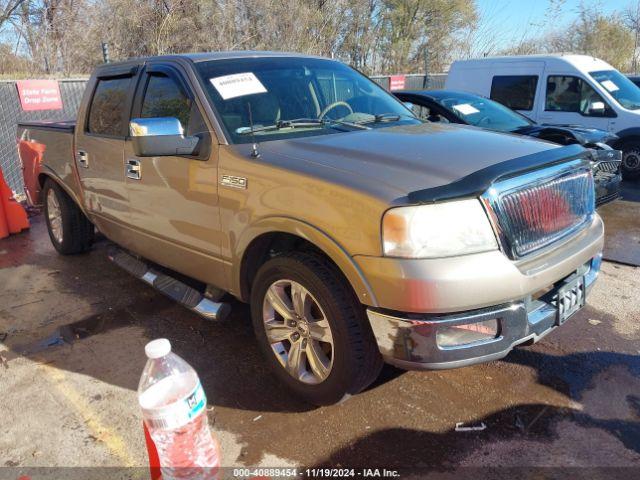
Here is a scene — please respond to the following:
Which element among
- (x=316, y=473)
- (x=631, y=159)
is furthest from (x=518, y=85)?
(x=316, y=473)

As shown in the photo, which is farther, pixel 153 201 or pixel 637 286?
pixel 637 286

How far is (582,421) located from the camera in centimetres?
280

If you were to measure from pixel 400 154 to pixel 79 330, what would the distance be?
279cm

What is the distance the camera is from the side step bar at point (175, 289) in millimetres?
3406

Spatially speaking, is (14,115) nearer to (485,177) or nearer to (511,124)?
(511,124)

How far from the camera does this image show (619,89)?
9031mm

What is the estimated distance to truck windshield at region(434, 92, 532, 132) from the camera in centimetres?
702

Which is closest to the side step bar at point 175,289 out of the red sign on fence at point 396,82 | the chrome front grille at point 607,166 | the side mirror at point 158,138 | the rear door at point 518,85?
the side mirror at point 158,138

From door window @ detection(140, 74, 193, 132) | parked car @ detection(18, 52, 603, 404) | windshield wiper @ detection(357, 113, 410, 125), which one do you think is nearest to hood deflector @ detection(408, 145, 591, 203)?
parked car @ detection(18, 52, 603, 404)

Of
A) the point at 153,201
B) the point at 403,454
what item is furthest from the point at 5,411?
the point at 403,454

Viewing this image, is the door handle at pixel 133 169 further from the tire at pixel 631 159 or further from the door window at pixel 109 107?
the tire at pixel 631 159

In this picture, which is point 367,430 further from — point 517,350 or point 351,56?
point 351,56

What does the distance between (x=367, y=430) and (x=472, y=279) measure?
1039 mm

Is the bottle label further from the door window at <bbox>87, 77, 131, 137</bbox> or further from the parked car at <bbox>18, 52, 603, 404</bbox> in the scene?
the door window at <bbox>87, 77, 131, 137</bbox>
